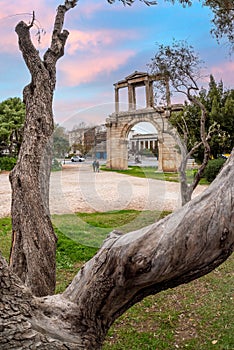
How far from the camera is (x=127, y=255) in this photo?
4.59 ft

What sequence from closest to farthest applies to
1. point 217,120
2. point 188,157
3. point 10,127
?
point 188,157 < point 217,120 < point 10,127

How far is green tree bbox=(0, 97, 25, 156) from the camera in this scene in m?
21.7

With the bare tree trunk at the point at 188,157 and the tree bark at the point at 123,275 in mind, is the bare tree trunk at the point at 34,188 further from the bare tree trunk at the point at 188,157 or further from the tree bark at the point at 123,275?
the bare tree trunk at the point at 188,157

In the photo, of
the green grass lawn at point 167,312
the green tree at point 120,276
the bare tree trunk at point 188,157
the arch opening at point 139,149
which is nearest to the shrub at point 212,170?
the bare tree trunk at point 188,157

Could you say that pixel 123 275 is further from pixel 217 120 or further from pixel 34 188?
pixel 217 120

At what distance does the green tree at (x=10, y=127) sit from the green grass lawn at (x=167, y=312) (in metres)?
18.5

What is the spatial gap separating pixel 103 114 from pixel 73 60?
3.80 ft

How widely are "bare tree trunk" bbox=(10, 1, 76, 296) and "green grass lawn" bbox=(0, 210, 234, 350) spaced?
0.94 feet

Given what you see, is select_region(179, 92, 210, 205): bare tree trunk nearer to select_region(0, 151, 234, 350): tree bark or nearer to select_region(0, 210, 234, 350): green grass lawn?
select_region(0, 210, 234, 350): green grass lawn

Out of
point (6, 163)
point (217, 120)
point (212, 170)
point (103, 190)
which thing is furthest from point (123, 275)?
point (6, 163)

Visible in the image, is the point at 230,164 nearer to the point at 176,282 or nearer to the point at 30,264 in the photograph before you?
the point at 176,282

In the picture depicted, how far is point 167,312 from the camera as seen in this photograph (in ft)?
11.8

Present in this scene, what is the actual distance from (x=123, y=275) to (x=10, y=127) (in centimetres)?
2197

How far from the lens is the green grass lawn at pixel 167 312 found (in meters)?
2.56
